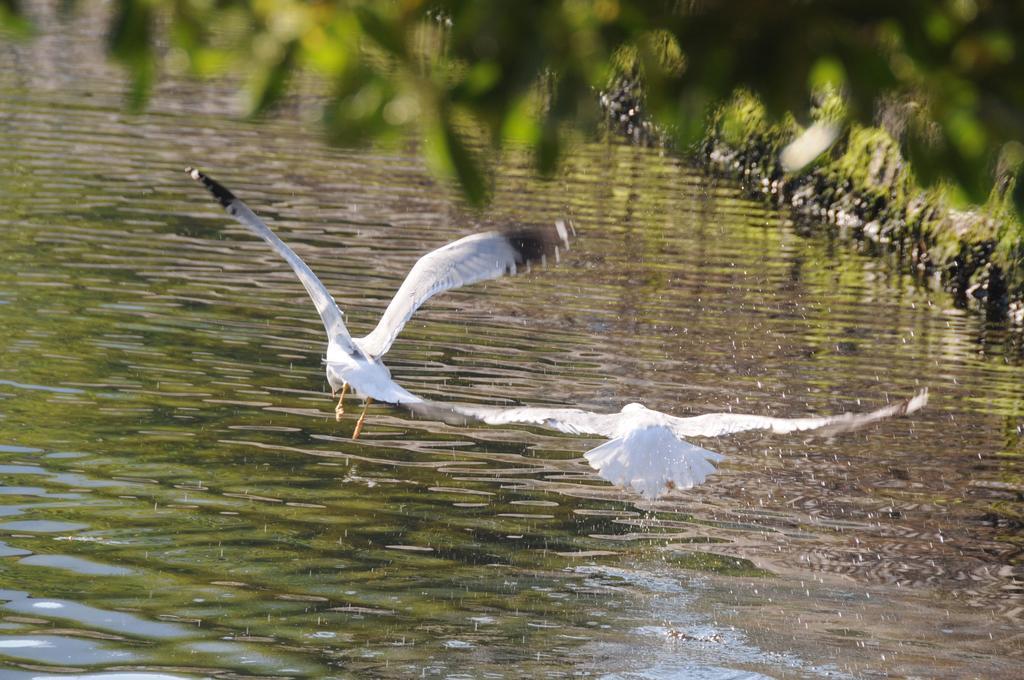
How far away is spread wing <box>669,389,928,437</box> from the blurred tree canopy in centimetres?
464

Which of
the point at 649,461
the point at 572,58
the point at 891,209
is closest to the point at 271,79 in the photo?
the point at 572,58

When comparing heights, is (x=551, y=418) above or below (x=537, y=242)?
below

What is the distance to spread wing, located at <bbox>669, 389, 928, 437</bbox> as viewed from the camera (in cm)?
765

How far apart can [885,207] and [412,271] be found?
16.4 metres

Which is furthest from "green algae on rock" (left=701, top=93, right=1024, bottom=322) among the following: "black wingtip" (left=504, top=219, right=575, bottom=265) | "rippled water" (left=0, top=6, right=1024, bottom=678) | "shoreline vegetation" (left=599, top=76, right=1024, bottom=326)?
"black wingtip" (left=504, top=219, right=575, bottom=265)

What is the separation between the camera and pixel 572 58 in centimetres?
296

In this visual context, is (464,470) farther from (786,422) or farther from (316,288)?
(786,422)

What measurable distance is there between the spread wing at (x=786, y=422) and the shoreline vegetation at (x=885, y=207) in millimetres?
6241

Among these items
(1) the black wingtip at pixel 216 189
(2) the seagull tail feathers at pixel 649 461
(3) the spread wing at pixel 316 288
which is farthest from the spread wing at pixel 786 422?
(1) the black wingtip at pixel 216 189

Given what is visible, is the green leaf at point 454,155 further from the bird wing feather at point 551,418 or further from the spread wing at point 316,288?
the spread wing at point 316,288

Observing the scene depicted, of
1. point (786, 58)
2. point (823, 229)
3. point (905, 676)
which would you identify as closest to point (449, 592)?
point (905, 676)

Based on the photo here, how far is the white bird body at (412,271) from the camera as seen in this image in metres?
9.31

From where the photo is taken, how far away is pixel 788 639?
8258mm

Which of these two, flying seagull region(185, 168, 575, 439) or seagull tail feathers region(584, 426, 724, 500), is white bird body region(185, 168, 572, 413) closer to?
flying seagull region(185, 168, 575, 439)
